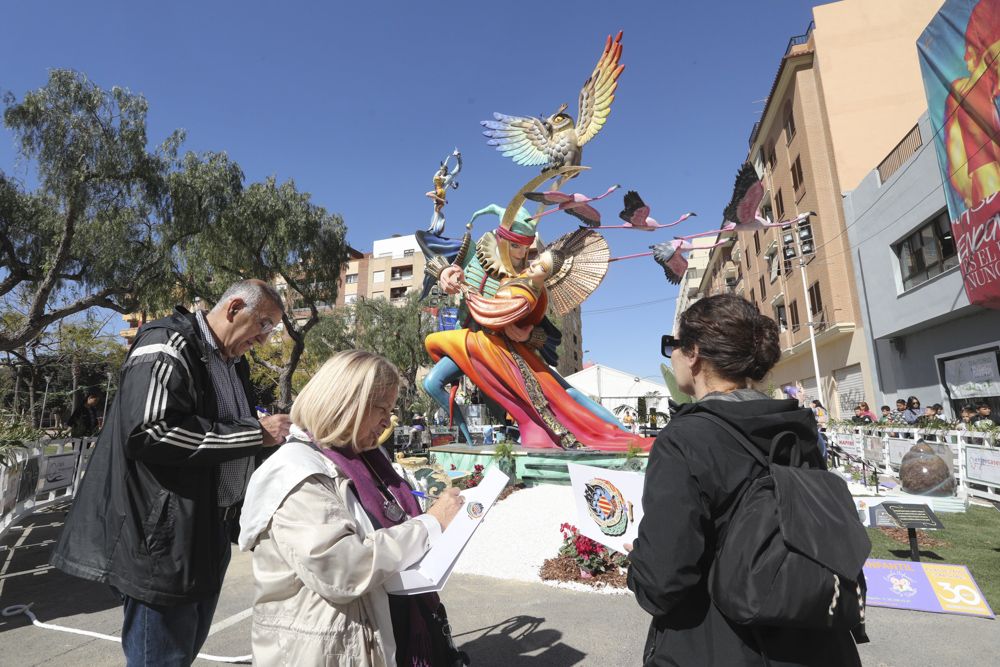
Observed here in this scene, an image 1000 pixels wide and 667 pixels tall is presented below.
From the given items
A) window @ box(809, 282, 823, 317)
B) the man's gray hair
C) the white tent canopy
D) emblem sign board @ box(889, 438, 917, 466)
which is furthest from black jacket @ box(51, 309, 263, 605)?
window @ box(809, 282, 823, 317)

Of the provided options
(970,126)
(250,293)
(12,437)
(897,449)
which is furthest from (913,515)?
(970,126)

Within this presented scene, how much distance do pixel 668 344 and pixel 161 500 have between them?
71.5 inches

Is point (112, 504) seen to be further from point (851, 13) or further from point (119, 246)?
point (851, 13)

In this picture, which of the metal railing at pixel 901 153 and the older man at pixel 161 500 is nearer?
the older man at pixel 161 500

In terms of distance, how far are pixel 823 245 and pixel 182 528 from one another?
80.5 ft

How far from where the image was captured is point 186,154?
16938 mm

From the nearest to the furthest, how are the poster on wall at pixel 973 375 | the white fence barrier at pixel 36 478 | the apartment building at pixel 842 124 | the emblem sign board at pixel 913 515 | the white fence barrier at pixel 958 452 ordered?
the emblem sign board at pixel 913 515 < the white fence barrier at pixel 36 478 < the white fence barrier at pixel 958 452 < the poster on wall at pixel 973 375 < the apartment building at pixel 842 124

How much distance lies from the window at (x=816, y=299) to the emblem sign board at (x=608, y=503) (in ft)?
77.6

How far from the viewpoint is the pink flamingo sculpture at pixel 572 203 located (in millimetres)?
9625

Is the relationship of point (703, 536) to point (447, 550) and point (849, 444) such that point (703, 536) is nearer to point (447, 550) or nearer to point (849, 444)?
point (447, 550)

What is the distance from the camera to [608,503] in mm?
2740

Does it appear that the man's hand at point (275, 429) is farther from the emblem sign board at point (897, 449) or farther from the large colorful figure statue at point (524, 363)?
the emblem sign board at point (897, 449)

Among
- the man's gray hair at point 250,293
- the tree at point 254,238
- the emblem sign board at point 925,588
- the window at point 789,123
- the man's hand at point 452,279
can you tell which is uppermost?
the window at point 789,123

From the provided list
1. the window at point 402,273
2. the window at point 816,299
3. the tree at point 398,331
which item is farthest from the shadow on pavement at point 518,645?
the window at point 402,273
